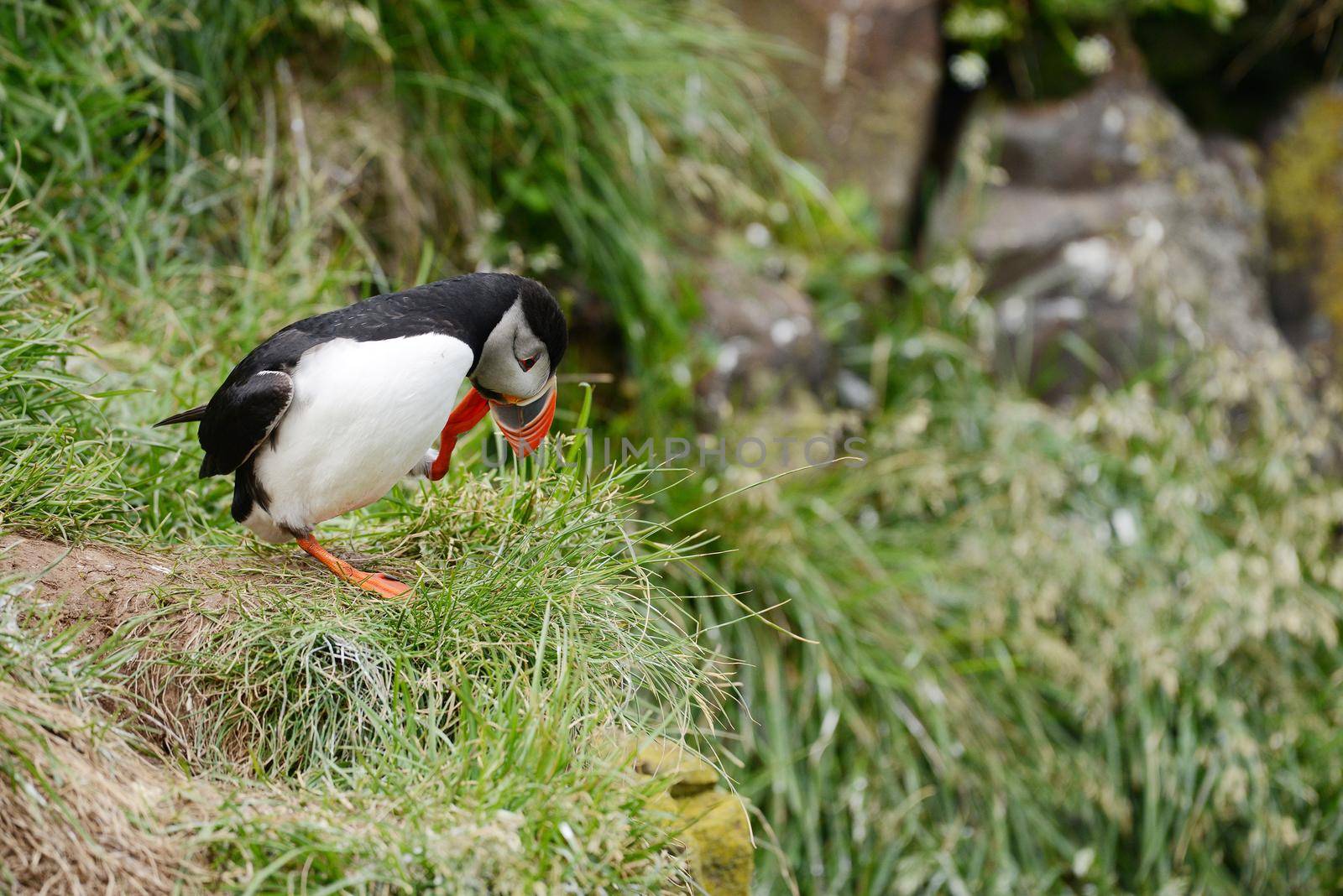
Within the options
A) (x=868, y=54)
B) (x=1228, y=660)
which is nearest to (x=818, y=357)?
(x=868, y=54)

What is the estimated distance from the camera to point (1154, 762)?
11.6 ft

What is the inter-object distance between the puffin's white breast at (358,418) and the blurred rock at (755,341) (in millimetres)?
2251

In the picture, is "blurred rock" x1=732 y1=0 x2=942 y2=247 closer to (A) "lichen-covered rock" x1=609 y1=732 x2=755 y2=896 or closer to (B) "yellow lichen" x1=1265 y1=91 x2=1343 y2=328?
(B) "yellow lichen" x1=1265 y1=91 x2=1343 y2=328

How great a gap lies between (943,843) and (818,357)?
2.06 meters

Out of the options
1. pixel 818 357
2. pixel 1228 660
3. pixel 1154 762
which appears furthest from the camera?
pixel 818 357

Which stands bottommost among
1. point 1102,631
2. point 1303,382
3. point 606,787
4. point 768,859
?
point 768,859

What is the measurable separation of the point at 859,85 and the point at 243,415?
3.85m

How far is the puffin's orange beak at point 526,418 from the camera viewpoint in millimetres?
2436

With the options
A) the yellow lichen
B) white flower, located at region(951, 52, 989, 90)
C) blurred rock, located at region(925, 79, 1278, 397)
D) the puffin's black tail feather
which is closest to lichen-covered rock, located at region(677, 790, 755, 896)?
the puffin's black tail feather

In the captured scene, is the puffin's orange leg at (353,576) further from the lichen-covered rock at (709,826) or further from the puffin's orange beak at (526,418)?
the lichen-covered rock at (709,826)

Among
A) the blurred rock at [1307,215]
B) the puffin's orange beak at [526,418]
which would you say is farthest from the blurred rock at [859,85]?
the puffin's orange beak at [526,418]

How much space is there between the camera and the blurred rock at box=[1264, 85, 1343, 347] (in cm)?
514

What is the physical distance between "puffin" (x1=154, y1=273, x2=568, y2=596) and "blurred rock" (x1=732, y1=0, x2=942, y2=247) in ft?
10.3

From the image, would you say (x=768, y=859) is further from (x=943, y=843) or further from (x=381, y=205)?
(x=381, y=205)
